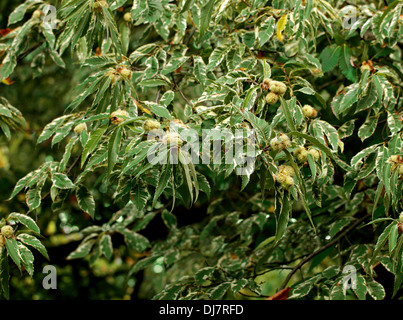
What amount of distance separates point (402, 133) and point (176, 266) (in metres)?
1.24

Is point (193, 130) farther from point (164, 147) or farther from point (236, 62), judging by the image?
point (236, 62)

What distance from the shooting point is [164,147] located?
95 centimetres

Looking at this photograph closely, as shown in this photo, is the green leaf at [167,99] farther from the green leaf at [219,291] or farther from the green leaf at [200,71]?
the green leaf at [219,291]

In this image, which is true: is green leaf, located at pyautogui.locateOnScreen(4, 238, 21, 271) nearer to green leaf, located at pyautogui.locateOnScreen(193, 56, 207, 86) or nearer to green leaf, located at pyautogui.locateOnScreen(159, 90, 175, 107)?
green leaf, located at pyautogui.locateOnScreen(159, 90, 175, 107)

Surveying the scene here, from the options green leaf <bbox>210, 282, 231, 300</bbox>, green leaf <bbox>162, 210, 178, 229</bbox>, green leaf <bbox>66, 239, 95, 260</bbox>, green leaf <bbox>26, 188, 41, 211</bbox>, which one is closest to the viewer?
green leaf <bbox>26, 188, 41, 211</bbox>

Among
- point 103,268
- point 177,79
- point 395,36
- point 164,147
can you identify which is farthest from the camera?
point 103,268

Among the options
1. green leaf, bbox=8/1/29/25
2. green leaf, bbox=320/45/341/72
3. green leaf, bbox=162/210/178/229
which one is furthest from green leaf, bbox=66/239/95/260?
green leaf, bbox=320/45/341/72

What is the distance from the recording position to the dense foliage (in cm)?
104

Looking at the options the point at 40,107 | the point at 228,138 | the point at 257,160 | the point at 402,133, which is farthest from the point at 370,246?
the point at 40,107

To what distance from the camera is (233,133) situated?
0.99 m

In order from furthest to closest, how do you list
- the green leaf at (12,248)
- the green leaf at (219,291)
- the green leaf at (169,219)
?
the green leaf at (169,219)
the green leaf at (219,291)
the green leaf at (12,248)

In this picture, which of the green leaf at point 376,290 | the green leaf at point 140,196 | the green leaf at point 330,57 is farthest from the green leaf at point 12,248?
the green leaf at point 330,57

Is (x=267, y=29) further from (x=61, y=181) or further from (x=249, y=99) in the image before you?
(x=61, y=181)

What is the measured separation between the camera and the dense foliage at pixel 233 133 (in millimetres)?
1038
